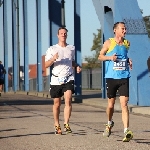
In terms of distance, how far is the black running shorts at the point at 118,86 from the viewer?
8.80m

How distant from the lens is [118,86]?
8914 mm

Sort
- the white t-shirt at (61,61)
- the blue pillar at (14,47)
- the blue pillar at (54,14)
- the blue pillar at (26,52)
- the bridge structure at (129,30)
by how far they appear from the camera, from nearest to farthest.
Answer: the white t-shirt at (61,61)
the bridge structure at (129,30)
the blue pillar at (54,14)
the blue pillar at (26,52)
the blue pillar at (14,47)

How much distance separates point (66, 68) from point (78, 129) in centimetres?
131

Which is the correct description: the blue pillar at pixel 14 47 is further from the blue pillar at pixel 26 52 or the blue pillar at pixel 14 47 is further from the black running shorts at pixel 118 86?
the black running shorts at pixel 118 86

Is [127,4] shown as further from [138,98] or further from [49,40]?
[49,40]

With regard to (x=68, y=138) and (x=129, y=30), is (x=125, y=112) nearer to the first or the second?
(x=68, y=138)

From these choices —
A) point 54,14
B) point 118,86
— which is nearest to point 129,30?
point 118,86

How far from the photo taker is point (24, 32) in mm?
48281

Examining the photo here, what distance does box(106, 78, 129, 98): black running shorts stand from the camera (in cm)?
880

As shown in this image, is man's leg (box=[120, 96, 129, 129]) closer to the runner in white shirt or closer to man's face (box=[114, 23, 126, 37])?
man's face (box=[114, 23, 126, 37])

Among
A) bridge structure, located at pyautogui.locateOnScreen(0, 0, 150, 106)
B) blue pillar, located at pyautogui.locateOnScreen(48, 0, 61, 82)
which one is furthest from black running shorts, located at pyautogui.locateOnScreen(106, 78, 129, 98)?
blue pillar, located at pyautogui.locateOnScreen(48, 0, 61, 82)

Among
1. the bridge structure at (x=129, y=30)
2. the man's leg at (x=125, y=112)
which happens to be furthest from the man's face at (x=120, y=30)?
the bridge structure at (x=129, y=30)

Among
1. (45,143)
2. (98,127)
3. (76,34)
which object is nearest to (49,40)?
(76,34)

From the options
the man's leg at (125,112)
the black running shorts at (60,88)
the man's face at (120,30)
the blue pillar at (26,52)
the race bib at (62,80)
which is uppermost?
the blue pillar at (26,52)
